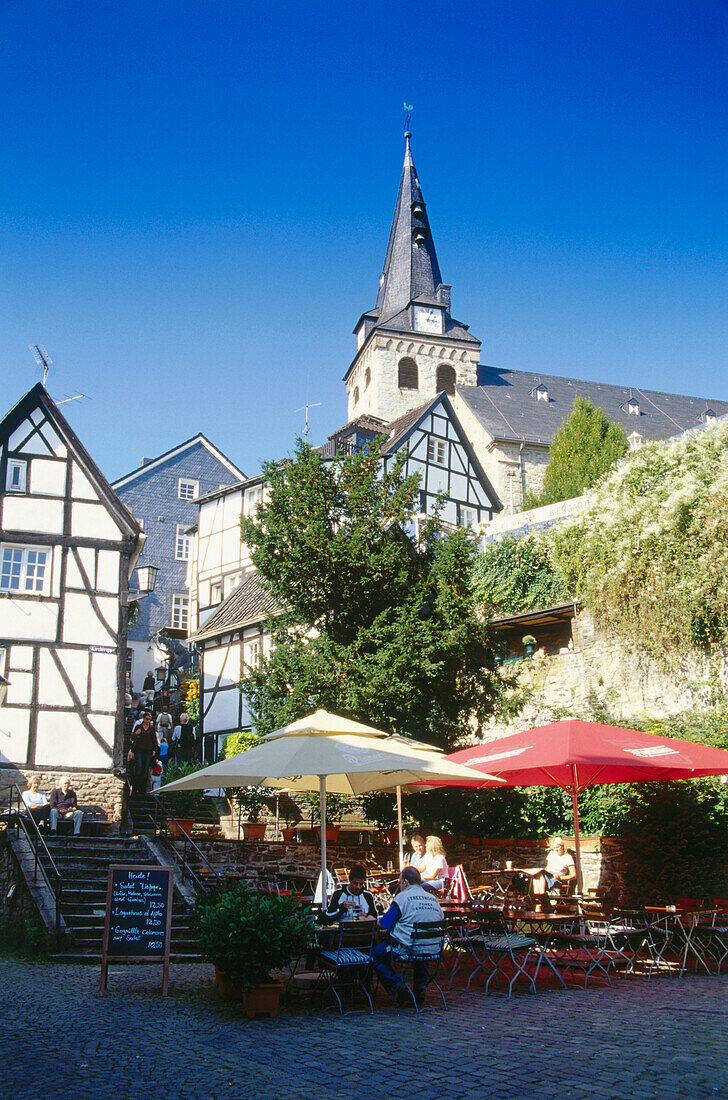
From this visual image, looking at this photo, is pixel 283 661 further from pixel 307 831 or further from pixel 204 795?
pixel 204 795

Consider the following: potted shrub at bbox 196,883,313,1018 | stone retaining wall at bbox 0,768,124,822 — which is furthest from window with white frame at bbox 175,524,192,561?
potted shrub at bbox 196,883,313,1018

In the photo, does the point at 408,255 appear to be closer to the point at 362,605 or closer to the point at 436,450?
the point at 436,450

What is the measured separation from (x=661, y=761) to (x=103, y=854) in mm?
8432

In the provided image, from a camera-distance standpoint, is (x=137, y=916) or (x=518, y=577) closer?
(x=137, y=916)

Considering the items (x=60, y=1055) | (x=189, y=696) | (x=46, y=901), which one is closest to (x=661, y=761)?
(x=60, y=1055)

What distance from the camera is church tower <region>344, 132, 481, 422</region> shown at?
5334 cm

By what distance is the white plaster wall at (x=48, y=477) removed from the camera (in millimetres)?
20344

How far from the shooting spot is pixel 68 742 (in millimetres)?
18859

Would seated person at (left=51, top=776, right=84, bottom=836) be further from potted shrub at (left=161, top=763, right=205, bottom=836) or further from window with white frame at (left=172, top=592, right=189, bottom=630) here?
window with white frame at (left=172, top=592, right=189, bottom=630)

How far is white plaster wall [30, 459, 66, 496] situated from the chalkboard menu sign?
13.3 metres

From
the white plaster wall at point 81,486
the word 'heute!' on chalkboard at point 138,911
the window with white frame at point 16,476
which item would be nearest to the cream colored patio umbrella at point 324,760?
the word 'heute!' on chalkboard at point 138,911

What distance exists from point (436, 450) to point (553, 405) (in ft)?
63.2

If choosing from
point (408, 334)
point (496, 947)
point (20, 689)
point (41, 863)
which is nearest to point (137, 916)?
point (496, 947)

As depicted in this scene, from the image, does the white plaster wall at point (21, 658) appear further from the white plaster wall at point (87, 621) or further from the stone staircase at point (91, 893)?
the stone staircase at point (91, 893)
